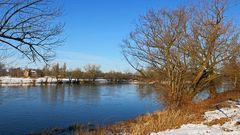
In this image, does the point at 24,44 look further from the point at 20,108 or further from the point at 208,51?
the point at 20,108

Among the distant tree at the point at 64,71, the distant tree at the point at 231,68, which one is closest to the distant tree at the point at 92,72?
the distant tree at the point at 64,71

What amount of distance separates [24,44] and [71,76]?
8721 centimetres

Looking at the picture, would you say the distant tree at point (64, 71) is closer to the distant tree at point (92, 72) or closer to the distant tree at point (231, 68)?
the distant tree at point (92, 72)

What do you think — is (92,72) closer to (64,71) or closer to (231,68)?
(64,71)

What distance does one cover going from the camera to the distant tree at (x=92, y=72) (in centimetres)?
9962

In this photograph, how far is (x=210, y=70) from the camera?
20172mm

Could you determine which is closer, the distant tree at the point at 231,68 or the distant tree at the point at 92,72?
the distant tree at the point at 231,68

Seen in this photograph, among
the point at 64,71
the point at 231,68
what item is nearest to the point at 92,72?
the point at 64,71

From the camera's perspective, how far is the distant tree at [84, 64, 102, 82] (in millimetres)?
99625

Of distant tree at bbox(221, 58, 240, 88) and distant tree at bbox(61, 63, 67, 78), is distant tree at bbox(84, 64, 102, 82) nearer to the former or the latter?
distant tree at bbox(61, 63, 67, 78)

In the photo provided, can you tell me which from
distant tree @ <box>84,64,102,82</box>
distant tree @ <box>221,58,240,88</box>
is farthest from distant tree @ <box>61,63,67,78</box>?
distant tree @ <box>221,58,240,88</box>

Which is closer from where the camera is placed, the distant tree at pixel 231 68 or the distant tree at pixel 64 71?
the distant tree at pixel 231 68

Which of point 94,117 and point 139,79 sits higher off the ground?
point 139,79

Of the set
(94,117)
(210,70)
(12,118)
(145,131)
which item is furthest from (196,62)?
(12,118)
